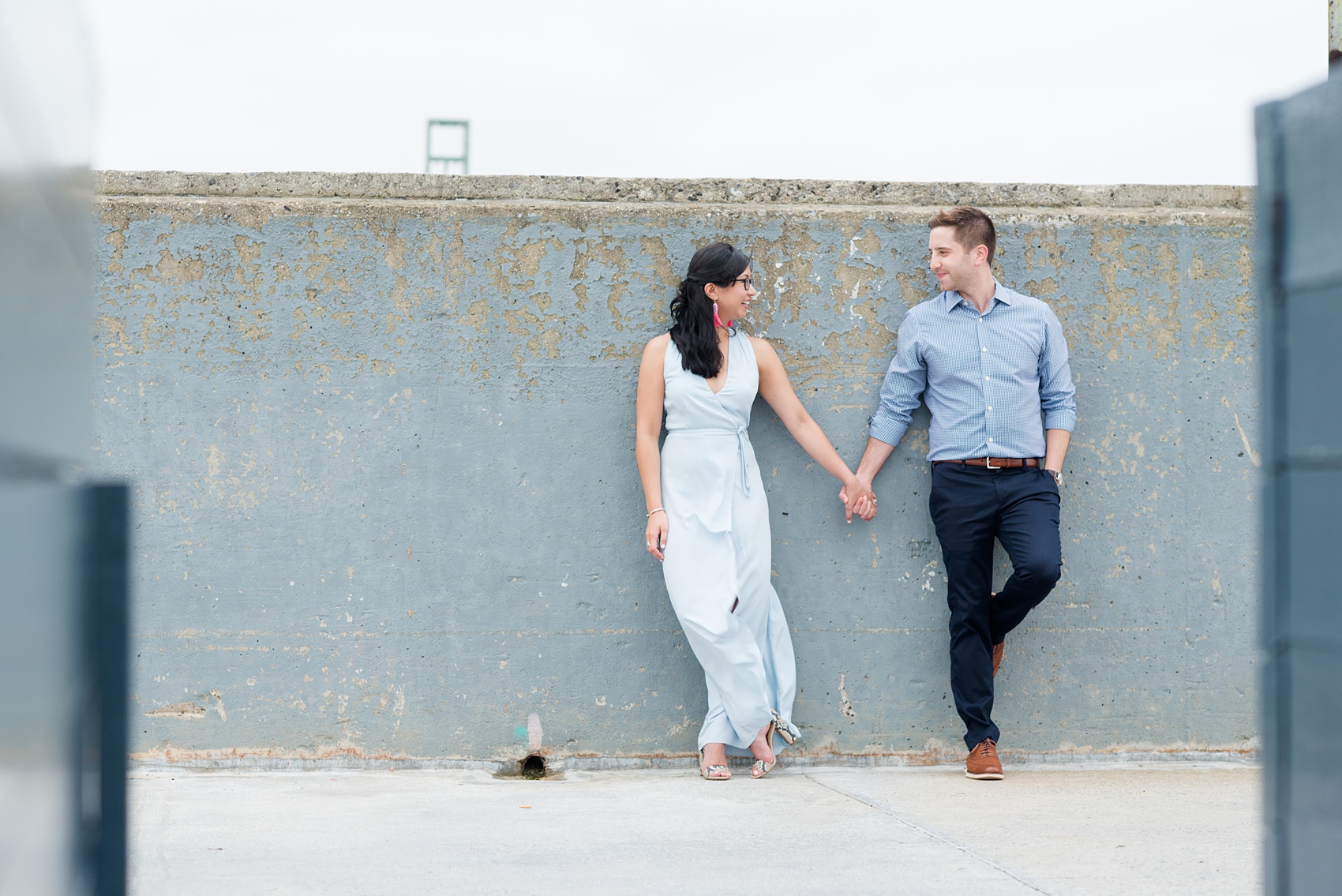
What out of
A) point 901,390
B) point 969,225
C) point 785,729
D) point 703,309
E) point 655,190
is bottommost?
point 785,729

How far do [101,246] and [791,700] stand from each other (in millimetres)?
2595

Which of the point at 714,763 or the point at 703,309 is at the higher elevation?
the point at 703,309

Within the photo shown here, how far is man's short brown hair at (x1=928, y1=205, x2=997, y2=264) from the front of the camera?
3635 mm

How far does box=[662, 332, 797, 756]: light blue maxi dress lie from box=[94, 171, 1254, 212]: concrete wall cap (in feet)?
1.76

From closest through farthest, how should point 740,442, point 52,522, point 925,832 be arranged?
1. point 52,522
2. point 925,832
3. point 740,442

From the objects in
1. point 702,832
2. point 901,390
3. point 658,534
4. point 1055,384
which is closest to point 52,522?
point 702,832

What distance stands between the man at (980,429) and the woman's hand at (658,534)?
0.66 metres

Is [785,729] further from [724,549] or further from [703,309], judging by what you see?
[703,309]

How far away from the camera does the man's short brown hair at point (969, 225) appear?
3635 millimetres

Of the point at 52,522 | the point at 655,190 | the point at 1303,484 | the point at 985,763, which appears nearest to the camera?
the point at 52,522

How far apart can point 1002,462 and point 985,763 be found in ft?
3.04

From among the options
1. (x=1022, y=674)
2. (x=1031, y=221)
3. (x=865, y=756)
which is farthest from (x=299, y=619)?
(x=1031, y=221)

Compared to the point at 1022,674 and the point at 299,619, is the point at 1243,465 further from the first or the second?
the point at 299,619

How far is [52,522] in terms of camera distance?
2.38 feet
